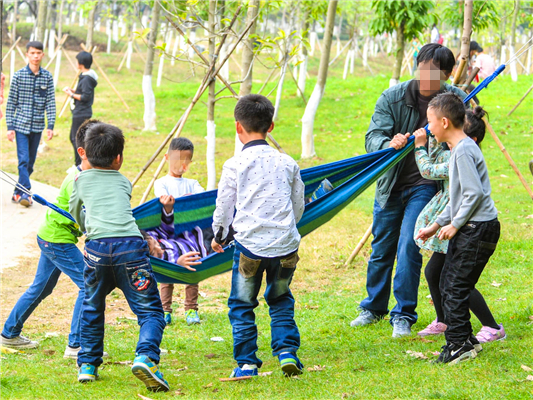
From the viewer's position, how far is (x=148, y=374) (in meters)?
3.39

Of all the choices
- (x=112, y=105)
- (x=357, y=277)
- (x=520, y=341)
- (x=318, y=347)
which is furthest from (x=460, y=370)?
(x=112, y=105)

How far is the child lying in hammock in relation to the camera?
4.19 m

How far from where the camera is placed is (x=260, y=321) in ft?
17.3

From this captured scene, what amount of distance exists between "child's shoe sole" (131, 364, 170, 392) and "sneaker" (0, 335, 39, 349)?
1.46 meters

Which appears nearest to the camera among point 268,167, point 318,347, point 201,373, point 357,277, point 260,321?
point 268,167

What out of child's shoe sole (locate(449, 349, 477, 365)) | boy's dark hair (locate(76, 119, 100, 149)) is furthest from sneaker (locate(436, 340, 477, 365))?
boy's dark hair (locate(76, 119, 100, 149))

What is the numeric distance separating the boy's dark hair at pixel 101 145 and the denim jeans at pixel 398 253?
1.97 meters

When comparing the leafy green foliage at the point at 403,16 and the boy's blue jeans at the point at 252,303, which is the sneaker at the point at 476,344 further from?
the leafy green foliage at the point at 403,16

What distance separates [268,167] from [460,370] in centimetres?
152

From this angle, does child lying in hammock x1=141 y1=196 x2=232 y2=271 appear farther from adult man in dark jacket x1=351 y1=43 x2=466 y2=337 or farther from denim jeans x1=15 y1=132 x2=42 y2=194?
denim jeans x1=15 y1=132 x2=42 y2=194

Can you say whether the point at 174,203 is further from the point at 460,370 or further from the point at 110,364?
the point at 460,370

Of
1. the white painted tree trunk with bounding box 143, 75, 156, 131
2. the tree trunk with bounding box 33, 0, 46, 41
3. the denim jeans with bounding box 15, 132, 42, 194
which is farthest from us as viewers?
the tree trunk with bounding box 33, 0, 46, 41

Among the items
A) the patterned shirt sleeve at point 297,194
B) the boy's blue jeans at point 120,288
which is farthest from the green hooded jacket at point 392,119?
the boy's blue jeans at point 120,288

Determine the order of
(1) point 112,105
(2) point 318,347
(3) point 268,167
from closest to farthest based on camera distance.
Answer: (3) point 268,167 → (2) point 318,347 → (1) point 112,105
